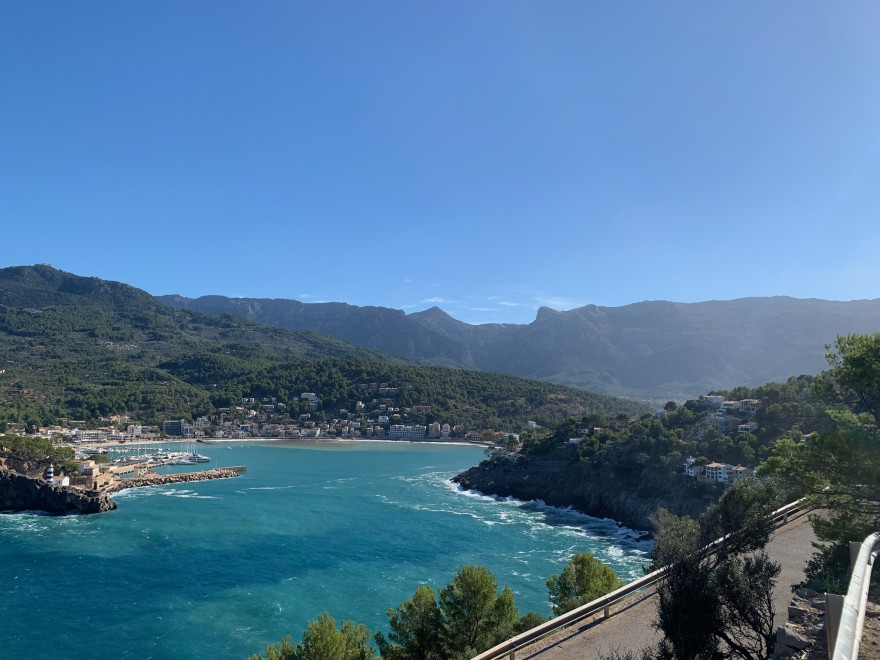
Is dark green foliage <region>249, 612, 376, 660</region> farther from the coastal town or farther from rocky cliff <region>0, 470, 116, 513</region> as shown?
the coastal town

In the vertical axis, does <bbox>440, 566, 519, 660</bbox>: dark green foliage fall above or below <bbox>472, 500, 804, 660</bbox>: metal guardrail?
below

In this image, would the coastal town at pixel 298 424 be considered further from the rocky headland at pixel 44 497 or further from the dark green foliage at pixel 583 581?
the dark green foliage at pixel 583 581

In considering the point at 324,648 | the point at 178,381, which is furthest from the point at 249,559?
the point at 178,381

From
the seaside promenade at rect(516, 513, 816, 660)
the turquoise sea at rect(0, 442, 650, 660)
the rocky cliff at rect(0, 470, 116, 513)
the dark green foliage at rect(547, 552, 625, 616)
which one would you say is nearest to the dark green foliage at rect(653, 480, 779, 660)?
the seaside promenade at rect(516, 513, 816, 660)

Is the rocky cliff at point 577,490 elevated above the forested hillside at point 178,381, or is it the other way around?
the forested hillside at point 178,381

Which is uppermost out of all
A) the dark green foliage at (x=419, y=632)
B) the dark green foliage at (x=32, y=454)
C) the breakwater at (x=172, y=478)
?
the dark green foliage at (x=419, y=632)

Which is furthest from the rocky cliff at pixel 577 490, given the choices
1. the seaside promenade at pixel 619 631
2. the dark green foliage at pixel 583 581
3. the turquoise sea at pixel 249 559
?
the seaside promenade at pixel 619 631

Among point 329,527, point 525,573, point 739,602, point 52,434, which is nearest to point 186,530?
point 329,527
